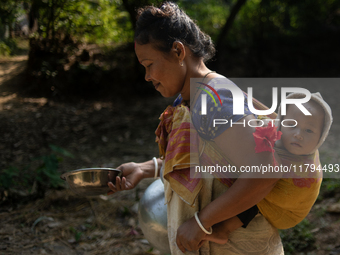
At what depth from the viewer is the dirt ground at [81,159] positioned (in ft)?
8.43

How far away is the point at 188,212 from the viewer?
1.34 meters

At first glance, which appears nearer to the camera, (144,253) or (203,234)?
(203,234)

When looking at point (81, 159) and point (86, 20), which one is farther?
point (86, 20)

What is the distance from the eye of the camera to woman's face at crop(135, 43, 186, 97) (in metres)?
1.32

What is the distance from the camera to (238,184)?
1171mm

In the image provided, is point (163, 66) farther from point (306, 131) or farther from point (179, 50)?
point (306, 131)

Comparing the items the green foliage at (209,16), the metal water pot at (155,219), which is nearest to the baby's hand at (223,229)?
the metal water pot at (155,219)

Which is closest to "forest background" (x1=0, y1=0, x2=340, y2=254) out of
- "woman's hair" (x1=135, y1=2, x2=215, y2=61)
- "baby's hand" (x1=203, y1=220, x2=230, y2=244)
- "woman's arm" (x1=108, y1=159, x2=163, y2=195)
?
"woman's arm" (x1=108, y1=159, x2=163, y2=195)

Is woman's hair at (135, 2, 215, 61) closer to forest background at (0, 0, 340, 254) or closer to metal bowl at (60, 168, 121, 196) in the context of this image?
metal bowl at (60, 168, 121, 196)

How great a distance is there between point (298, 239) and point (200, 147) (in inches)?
69.9

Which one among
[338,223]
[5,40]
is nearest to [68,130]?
[5,40]

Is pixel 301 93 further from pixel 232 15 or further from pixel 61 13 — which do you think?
pixel 232 15

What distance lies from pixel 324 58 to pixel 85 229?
8024 millimetres

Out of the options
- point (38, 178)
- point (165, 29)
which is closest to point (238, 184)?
point (165, 29)
